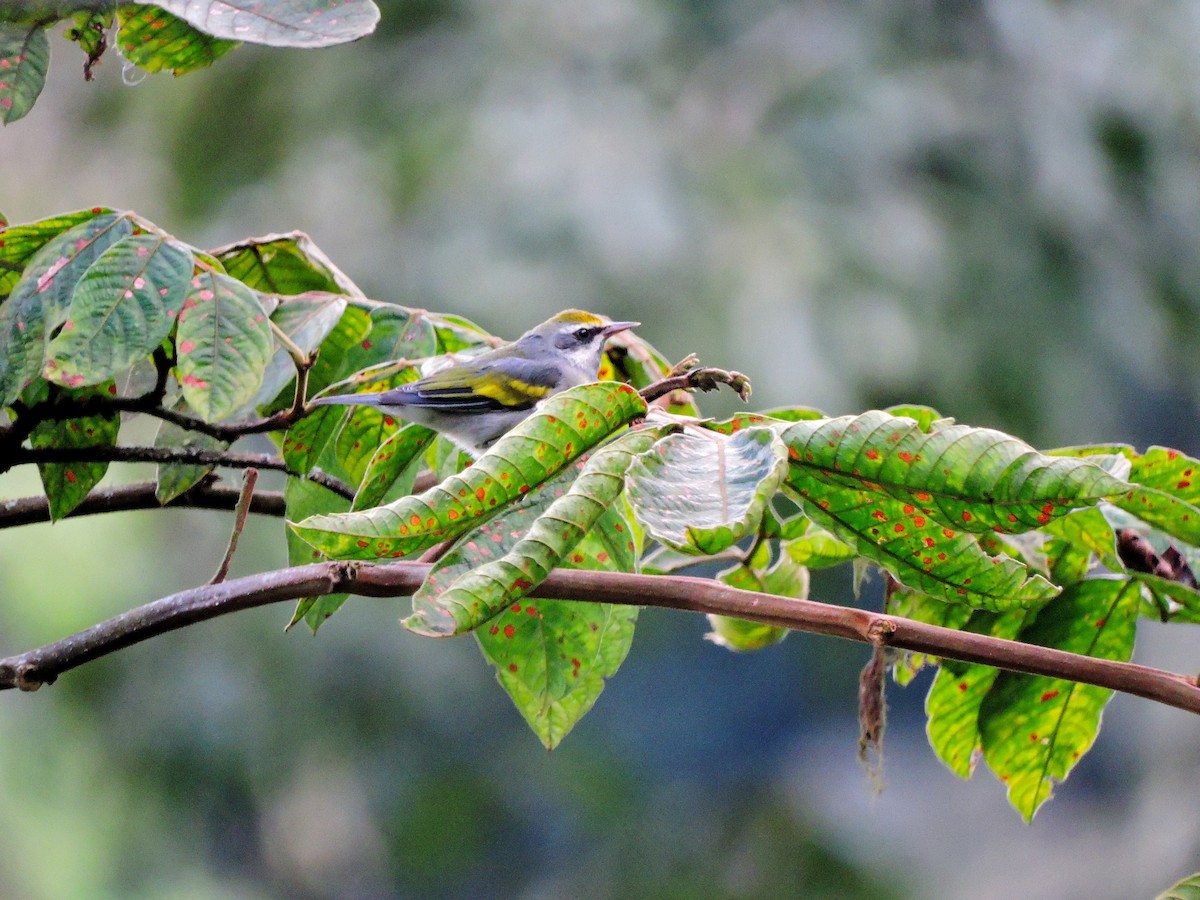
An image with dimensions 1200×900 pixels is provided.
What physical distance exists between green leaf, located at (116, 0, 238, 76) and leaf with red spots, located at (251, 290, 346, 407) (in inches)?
7.0

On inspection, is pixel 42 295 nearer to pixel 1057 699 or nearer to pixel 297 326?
pixel 297 326

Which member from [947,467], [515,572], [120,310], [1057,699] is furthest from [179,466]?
[1057,699]

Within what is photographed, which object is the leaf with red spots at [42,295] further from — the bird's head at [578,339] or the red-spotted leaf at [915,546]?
the bird's head at [578,339]

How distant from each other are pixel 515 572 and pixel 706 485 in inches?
4.2

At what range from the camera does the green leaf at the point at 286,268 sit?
0.92 m

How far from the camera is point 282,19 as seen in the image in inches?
26.4

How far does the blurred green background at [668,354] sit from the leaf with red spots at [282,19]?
2724 millimetres

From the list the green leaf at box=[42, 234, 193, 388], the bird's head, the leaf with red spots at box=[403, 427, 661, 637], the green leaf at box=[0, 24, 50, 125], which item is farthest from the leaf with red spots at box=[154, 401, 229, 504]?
the bird's head

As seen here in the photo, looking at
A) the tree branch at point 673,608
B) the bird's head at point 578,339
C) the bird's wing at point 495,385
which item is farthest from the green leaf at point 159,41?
the bird's head at point 578,339

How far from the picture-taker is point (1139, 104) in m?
4.11

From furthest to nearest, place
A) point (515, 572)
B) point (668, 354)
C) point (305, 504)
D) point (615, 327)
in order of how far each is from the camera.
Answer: point (668, 354), point (615, 327), point (305, 504), point (515, 572)

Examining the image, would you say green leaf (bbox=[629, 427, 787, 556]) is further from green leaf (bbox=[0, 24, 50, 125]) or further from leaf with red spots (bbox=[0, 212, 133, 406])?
green leaf (bbox=[0, 24, 50, 125])

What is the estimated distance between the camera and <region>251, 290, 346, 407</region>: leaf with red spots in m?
0.79

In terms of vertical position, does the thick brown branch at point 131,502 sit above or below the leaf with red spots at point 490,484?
below
